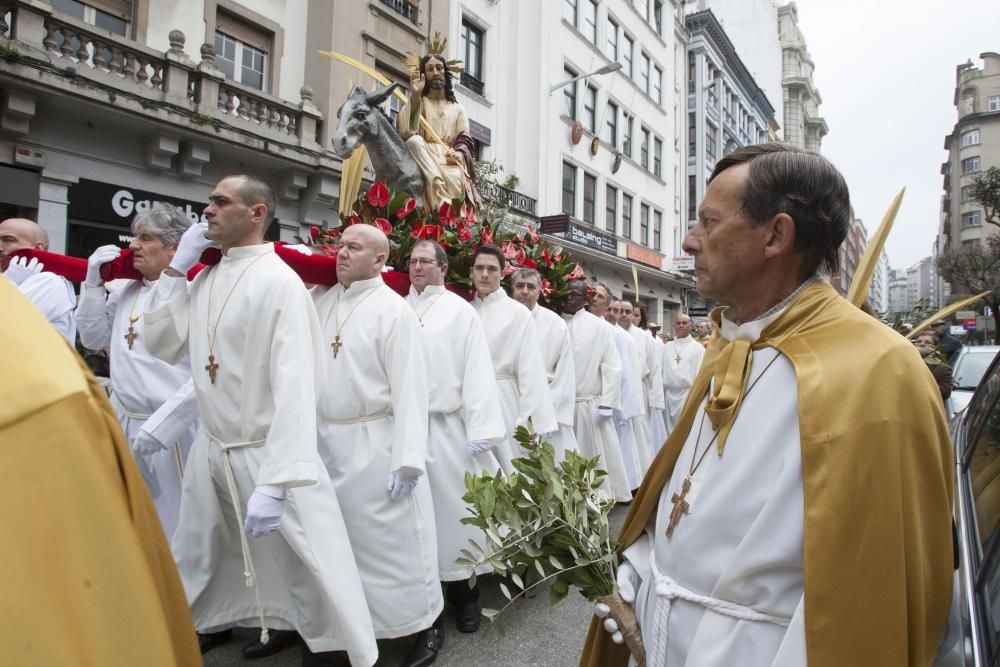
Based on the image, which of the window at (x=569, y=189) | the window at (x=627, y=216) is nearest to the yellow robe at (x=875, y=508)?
the window at (x=569, y=189)

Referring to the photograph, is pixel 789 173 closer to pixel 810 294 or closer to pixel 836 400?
pixel 810 294

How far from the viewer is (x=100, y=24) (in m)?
10.7

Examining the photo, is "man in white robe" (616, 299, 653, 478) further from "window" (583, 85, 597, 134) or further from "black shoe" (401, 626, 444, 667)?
"window" (583, 85, 597, 134)

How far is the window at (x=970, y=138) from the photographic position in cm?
6425

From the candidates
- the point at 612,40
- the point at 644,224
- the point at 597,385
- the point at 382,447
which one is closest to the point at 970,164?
the point at 644,224

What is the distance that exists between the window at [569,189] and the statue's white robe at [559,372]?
17.8 m

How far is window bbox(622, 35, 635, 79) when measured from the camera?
89.3 feet

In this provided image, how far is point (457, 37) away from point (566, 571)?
18.9 m

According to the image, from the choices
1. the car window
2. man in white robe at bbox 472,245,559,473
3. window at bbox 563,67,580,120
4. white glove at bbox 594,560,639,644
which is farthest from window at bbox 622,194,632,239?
white glove at bbox 594,560,639,644

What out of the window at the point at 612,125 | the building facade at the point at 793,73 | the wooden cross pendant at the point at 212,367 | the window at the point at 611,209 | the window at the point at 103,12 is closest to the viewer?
the wooden cross pendant at the point at 212,367

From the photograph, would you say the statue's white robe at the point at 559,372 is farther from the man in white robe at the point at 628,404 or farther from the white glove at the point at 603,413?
the man in white robe at the point at 628,404

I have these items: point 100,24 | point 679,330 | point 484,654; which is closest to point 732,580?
point 484,654

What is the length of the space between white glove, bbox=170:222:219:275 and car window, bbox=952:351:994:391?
8374 mm

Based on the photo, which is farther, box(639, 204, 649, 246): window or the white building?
box(639, 204, 649, 246): window
